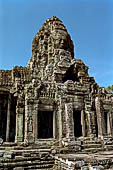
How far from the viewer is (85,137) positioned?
453 inches

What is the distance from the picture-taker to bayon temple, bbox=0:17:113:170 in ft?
29.1

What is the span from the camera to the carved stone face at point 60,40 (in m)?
14.8

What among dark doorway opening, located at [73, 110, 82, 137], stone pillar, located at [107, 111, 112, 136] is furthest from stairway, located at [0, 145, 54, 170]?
stone pillar, located at [107, 111, 112, 136]

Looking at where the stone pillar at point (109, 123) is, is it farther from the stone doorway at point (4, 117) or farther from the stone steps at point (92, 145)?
the stone doorway at point (4, 117)

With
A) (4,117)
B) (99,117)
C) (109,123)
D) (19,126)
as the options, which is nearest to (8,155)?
(19,126)

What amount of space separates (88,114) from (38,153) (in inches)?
200

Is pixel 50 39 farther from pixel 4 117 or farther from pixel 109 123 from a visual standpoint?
pixel 109 123

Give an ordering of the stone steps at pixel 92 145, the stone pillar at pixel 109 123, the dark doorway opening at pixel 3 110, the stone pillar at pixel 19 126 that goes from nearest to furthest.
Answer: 1. the stone pillar at pixel 19 126
2. the stone steps at pixel 92 145
3. the stone pillar at pixel 109 123
4. the dark doorway opening at pixel 3 110

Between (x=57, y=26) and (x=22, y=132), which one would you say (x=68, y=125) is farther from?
(x=57, y=26)

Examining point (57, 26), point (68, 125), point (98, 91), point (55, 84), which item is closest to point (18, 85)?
point (55, 84)

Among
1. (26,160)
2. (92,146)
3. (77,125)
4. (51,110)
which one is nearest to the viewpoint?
(26,160)

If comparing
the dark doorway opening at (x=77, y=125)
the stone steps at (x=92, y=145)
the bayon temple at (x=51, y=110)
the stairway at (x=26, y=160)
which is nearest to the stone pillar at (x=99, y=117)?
the bayon temple at (x=51, y=110)

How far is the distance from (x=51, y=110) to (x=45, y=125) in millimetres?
2784

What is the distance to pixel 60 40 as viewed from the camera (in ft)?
49.3
